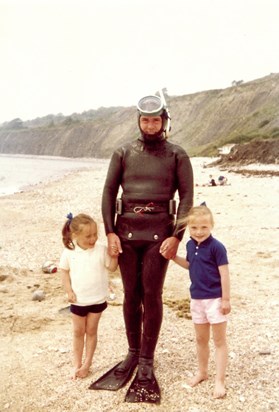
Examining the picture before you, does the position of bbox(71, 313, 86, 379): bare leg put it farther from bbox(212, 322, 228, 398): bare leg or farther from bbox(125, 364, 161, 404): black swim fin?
bbox(212, 322, 228, 398): bare leg

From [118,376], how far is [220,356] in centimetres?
101

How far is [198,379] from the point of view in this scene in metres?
4.36

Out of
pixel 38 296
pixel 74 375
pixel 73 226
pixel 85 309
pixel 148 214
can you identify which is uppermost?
pixel 148 214

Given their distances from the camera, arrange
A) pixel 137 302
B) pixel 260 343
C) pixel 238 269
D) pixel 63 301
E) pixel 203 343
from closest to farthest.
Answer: pixel 203 343 → pixel 137 302 → pixel 260 343 → pixel 63 301 → pixel 238 269

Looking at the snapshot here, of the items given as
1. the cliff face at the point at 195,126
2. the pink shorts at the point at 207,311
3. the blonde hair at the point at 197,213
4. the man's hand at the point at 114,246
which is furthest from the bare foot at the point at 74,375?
the cliff face at the point at 195,126

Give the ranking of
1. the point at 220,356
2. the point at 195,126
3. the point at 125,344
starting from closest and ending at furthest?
the point at 220,356 → the point at 125,344 → the point at 195,126

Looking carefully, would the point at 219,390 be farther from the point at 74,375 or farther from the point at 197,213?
the point at 197,213

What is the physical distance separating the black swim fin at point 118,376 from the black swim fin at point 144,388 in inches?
4.9

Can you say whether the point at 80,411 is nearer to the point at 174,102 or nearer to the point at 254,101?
the point at 254,101

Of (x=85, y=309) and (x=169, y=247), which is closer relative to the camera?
(x=169, y=247)

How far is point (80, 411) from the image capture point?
4.03m

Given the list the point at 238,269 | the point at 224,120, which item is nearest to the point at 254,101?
the point at 224,120

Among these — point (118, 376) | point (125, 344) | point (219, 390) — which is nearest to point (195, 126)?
point (125, 344)

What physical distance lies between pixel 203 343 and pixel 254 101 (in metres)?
70.9
